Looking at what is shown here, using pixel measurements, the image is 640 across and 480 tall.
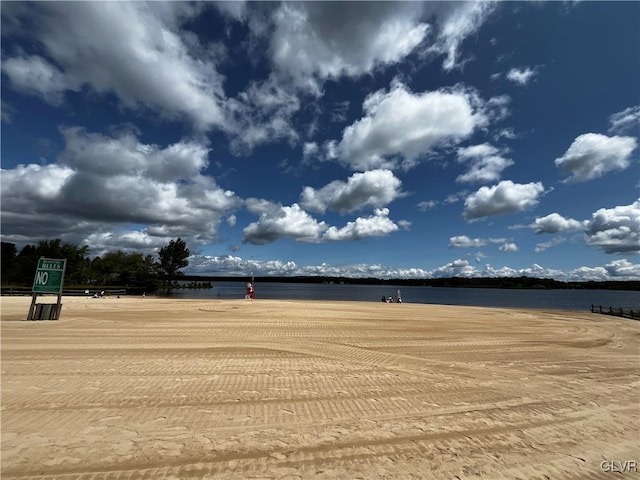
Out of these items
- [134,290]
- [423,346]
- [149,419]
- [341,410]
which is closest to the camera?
[149,419]

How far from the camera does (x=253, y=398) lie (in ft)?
20.6

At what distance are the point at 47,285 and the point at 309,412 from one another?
18.8 meters

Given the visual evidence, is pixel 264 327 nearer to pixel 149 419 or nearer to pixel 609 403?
pixel 149 419

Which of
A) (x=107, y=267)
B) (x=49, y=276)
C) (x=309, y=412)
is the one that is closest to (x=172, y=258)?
(x=107, y=267)

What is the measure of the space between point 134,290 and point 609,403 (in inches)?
3178

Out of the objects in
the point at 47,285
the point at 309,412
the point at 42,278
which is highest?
the point at 42,278

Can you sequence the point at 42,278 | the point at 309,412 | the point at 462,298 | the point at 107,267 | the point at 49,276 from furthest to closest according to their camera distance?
A: the point at 462,298 < the point at 107,267 < the point at 49,276 < the point at 42,278 < the point at 309,412

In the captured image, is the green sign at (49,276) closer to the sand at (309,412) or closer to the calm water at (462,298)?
the sand at (309,412)

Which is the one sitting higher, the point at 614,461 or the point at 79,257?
the point at 79,257

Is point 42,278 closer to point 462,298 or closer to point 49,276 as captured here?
point 49,276

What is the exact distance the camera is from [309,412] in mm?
5660

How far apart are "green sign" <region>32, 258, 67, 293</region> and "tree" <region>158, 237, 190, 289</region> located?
72496mm

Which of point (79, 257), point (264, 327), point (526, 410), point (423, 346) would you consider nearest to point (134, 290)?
point (79, 257)

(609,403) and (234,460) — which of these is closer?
(234,460)
